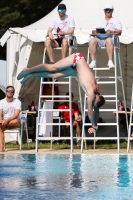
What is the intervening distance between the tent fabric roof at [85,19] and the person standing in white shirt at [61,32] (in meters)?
1.24

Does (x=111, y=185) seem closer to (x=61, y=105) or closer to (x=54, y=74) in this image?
(x=54, y=74)

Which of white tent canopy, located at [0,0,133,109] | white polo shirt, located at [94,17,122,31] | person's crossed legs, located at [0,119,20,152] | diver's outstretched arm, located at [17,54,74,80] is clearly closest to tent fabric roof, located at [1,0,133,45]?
white tent canopy, located at [0,0,133,109]

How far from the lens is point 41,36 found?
16219 mm

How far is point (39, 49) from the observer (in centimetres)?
1756

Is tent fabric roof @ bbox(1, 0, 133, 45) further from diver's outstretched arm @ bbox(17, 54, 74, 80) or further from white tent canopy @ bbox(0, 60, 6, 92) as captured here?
diver's outstretched arm @ bbox(17, 54, 74, 80)

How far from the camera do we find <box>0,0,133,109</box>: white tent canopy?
639 inches

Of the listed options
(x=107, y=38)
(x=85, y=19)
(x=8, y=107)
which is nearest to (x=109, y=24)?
(x=107, y=38)

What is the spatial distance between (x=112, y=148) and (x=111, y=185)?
6933 millimetres

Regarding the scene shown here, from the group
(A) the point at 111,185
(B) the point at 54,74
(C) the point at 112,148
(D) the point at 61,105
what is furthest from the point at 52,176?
(D) the point at 61,105

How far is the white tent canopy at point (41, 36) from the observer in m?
16.2

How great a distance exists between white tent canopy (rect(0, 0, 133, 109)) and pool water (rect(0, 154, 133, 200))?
11.7ft

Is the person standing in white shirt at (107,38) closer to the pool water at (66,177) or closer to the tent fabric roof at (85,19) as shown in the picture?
the tent fabric roof at (85,19)

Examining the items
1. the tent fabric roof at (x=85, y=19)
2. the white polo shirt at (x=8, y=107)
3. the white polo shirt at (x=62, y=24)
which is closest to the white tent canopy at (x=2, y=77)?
the tent fabric roof at (x=85, y=19)

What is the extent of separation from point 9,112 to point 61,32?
233cm
